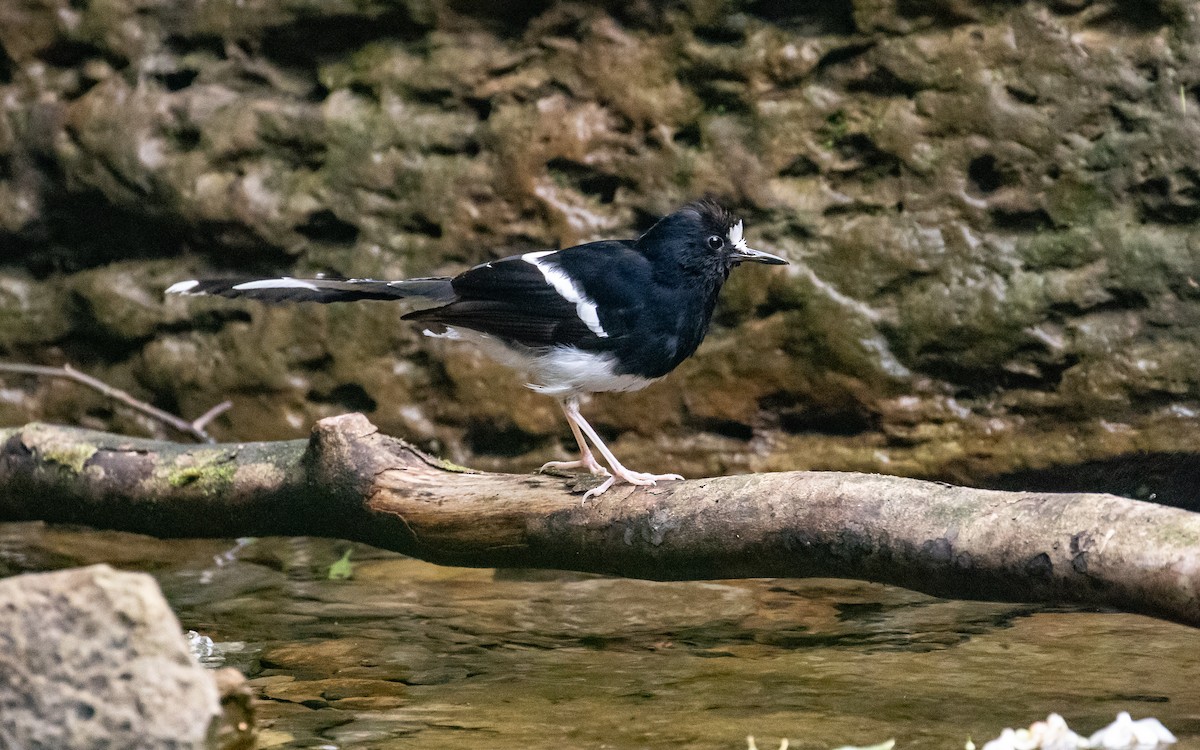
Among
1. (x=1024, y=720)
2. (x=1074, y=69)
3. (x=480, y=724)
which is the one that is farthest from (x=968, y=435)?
(x=480, y=724)

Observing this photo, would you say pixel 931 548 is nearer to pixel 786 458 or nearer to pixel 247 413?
Result: pixel 786 458

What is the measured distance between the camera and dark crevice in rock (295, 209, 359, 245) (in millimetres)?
6203

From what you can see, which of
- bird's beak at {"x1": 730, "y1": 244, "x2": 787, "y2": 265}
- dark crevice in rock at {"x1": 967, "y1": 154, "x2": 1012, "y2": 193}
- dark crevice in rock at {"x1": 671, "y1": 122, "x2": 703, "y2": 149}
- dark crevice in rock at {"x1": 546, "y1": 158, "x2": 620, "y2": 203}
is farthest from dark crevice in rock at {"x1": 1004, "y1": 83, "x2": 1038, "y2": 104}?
dark crevice in rock at {"x1": 546, "y1": 158, "x2": 620, "y2": 203}

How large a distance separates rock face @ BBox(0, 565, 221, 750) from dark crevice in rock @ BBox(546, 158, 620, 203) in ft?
12.7

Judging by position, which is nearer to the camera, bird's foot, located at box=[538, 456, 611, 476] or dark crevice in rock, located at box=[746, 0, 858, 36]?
bird's foot, located at box=[538, 456, 611, 476]

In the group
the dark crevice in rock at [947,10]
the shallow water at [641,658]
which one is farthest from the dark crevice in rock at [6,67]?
the dark crevice in rock at [947,10]

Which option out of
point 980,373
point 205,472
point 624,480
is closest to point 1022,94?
point 980,373

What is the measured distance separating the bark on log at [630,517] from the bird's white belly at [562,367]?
1.80ft

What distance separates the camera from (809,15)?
5840mm

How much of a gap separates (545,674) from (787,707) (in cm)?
80

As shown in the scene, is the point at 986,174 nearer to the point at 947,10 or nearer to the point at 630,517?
the point at 947,10

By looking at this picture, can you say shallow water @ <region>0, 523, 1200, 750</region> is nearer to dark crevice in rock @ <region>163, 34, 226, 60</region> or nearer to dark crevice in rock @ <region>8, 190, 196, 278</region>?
dark crevice in rock @ <region>8, 190, 196, 278</region>

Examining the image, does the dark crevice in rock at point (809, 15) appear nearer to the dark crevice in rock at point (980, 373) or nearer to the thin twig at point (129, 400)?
the dark crevice in rock at point (980, 373)

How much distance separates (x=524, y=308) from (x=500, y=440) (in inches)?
73.7
